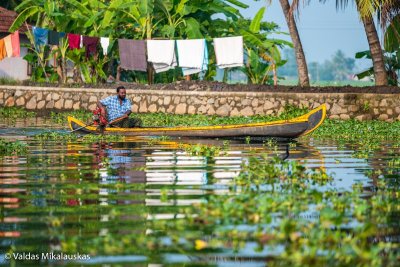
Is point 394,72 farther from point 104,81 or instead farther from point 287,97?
point 104,81

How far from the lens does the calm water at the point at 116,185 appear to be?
28.9 feet

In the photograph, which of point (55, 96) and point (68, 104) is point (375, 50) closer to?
point (68, 104)

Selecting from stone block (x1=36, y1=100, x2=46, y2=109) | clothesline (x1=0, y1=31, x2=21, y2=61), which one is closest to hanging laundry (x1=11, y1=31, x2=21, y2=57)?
clothesline (x1=0, y1=31, x2=21, y2=61)

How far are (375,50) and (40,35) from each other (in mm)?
13194

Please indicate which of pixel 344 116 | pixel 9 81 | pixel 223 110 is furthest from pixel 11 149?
pixel 9 81

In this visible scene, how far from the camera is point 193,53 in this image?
35.5 m

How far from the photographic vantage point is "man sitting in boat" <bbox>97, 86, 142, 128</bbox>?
2397 cm

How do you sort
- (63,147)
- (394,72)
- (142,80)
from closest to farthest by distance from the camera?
(63,147) < (394,72) < (142,80)

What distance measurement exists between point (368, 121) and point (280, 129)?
8718 millimetres

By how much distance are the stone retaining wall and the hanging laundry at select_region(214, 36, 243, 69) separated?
96.2 inches

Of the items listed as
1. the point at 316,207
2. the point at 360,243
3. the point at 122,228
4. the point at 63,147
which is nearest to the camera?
the point at 360,243

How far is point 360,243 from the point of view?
28.4 ft

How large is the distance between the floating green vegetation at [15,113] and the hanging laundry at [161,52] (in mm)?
4530

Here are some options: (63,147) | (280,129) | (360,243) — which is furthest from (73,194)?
(280,129)
